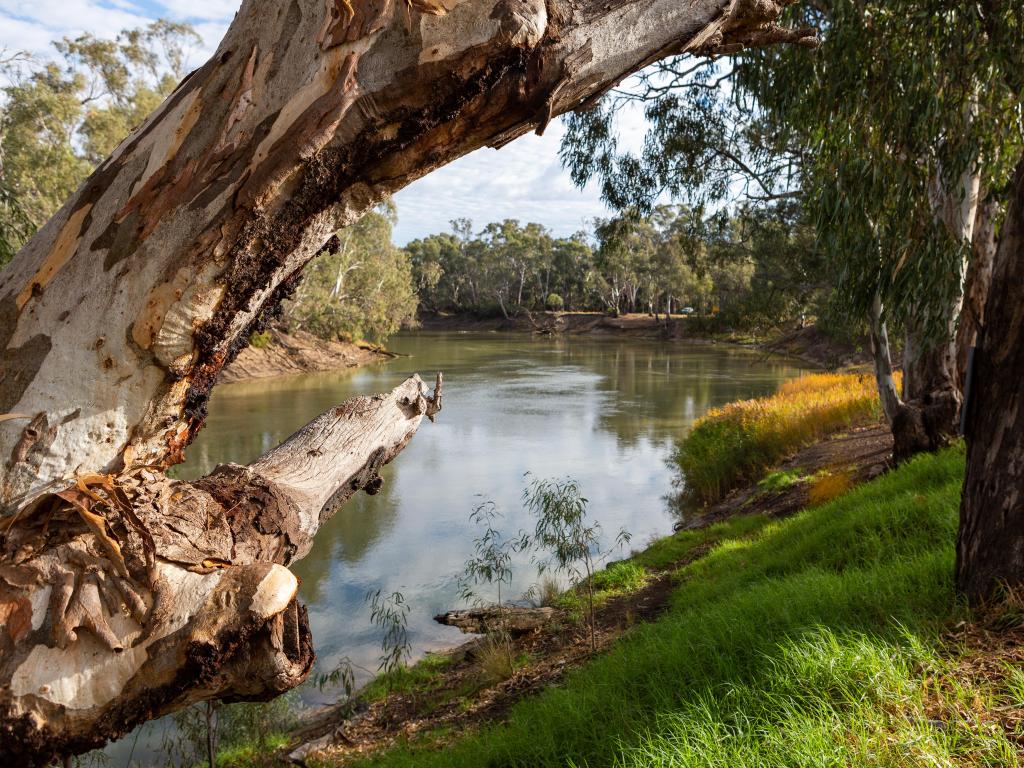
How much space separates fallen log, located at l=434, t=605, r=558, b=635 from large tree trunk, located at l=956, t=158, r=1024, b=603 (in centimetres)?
281

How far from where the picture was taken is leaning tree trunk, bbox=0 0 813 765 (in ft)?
3.07

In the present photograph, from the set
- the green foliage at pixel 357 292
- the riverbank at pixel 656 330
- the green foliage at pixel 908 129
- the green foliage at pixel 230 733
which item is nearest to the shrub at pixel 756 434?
the green foliage at pixel 908 129

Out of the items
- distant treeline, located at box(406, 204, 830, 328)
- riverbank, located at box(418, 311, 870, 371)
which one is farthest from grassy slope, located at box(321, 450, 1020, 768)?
riverbank, located at box(418, 311, 870, 371)

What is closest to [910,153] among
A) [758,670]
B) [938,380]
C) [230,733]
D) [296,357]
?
[938,380]

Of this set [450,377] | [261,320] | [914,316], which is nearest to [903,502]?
[914,316]

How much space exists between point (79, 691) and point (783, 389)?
12.1 metres

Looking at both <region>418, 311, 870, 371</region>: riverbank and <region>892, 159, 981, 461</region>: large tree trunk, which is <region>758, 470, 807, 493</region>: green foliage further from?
<region>418, 311, 870, 371</region>: riverbank

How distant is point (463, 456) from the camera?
10227 millimetres

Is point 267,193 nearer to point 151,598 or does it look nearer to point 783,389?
point 151,598

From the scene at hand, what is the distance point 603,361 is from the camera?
23703 mm

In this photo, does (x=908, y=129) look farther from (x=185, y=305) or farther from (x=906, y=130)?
(x=185, y=305)

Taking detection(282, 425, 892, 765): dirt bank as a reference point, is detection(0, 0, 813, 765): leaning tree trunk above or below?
above

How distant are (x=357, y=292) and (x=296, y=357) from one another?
204 inches

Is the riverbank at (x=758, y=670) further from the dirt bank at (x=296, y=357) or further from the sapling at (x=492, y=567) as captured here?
the dirt bank at (x=296, y=357)
